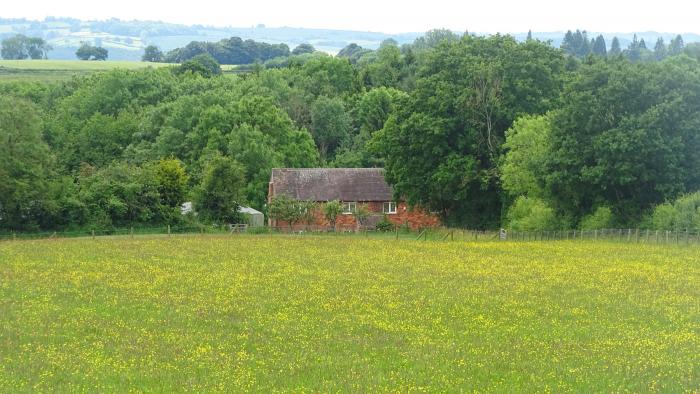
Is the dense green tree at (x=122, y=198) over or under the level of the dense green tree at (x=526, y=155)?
under

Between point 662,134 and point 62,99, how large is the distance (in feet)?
271

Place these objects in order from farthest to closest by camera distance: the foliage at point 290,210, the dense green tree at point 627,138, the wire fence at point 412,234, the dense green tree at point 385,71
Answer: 1. the dense green tree at point 385,71
2. the foliage at point 290,210
3. the dense green tree at point 627,138
4. the wire fence at point 412,234

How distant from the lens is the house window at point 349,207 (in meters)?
80.8

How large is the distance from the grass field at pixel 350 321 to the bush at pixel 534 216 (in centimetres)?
1317

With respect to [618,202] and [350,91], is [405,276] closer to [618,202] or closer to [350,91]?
[618,202]

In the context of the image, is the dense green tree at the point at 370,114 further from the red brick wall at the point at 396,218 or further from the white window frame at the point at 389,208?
the red brick wall at the point at 396,218

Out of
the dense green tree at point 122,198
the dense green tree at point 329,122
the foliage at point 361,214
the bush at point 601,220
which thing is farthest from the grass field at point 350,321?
the dense green tree at point 329,122

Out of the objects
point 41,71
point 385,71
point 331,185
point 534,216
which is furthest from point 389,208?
point 41,71

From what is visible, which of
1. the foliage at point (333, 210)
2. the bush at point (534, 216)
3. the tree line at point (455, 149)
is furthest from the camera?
the foliage at point (333, 210)

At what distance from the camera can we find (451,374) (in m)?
24.1

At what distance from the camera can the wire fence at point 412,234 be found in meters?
56.1

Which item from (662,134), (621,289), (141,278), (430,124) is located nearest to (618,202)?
(662,134)

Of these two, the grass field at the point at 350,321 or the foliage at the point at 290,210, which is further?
the foliage at the point at 290,210

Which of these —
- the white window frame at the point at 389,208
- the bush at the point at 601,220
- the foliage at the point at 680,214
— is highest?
the foliage at the point at 680,214
